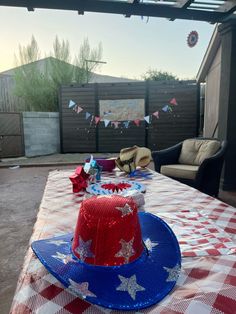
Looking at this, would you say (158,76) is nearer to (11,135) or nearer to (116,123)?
(116,123)

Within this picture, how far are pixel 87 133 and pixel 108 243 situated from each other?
723 centimetres

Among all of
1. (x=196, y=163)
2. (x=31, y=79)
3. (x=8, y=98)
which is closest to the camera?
(x=196, y=163)

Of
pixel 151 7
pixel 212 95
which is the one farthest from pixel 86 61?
pixel 151 7

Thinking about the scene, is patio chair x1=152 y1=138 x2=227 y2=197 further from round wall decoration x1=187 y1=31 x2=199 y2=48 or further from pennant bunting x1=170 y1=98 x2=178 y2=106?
pennant bunting x1=170 y1=98 x2=178 y2=106

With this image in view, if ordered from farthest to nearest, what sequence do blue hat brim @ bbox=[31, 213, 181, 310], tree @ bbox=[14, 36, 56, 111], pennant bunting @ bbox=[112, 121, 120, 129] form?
tree @ bbox=[14, 36, 56, 111] → pennant bunting @ bbox=[112, 121, 120, 129] → blue hat brim @ bbox=[31, 213, 181, 310]

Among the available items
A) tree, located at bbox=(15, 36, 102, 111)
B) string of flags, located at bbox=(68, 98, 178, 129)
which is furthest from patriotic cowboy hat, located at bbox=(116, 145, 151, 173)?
tree, located at bbox=(15, 36, 102, 111)

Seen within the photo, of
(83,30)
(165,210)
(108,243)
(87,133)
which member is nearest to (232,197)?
(165,210)

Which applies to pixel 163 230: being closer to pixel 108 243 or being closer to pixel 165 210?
pixel 108 243

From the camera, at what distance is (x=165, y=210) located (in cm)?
118

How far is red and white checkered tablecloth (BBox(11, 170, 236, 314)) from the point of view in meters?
0.56

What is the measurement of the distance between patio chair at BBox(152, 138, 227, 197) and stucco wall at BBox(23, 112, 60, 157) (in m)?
4.94

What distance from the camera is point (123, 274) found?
2.05ft

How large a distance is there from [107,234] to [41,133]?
740 cm

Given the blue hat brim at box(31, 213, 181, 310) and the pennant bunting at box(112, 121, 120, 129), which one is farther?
the pennant bunting at box(112, 121, 120, 129)
